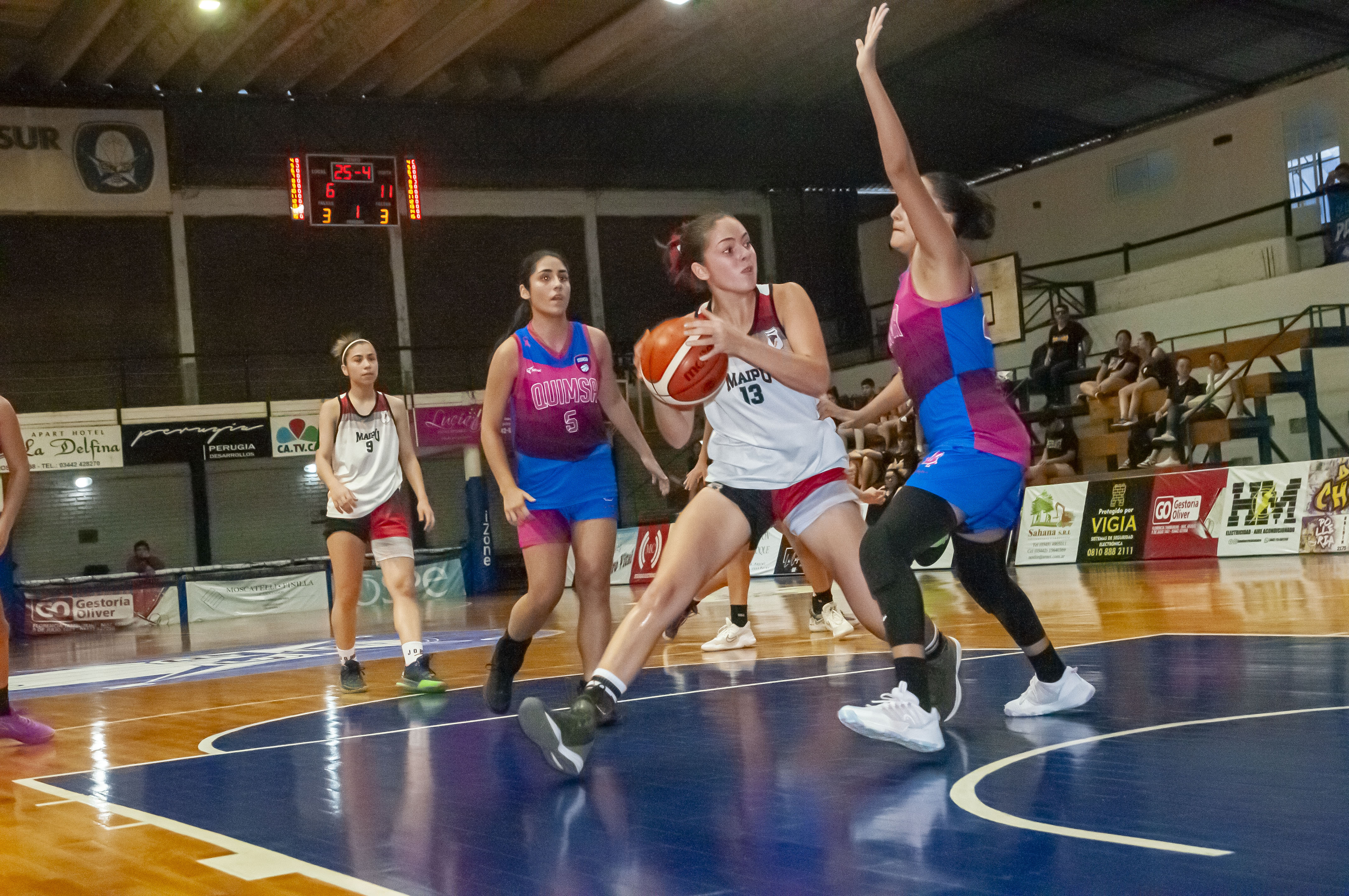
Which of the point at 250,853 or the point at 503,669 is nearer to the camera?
the point at 250,853

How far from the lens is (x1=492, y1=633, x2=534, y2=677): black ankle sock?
552 cm

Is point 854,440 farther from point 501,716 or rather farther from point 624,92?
point 501,716

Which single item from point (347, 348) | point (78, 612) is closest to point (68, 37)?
point (78, 612)

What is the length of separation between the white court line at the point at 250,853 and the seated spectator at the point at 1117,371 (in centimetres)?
1513

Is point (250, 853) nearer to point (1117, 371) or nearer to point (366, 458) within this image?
point (366, 458)

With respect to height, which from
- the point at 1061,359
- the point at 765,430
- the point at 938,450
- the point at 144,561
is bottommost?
the point at 144,561

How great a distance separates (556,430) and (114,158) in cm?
2021

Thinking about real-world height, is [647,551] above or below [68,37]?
below

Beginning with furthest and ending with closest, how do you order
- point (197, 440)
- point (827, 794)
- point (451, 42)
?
point (197, 440) → point (451, 42) → point (827, 794)

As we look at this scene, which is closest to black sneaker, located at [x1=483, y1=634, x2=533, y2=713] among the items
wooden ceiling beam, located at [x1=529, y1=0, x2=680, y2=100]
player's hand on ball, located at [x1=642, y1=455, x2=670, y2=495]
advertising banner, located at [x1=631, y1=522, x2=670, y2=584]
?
player's hand on ball, located at [x1=642, y1=455, x2=670, y2=495]

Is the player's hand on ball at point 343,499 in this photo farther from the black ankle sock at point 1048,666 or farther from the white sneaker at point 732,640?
the black ankle sock at point 1048,666

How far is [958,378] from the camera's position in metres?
4.18

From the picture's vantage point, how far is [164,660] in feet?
Result: 38.0

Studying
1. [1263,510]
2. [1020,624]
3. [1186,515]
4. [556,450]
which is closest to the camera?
[1020,624]
